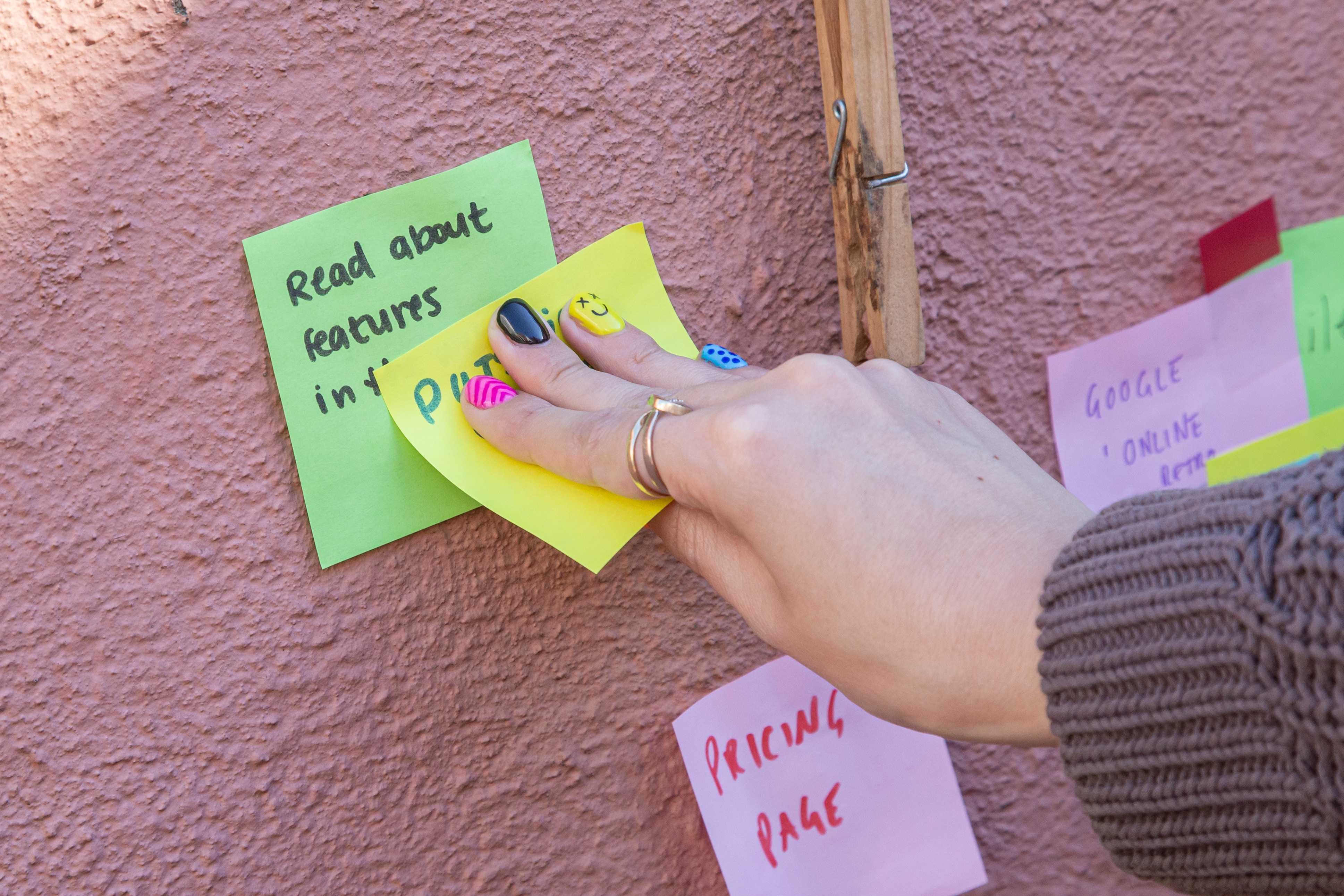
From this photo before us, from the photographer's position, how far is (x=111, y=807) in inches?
17.9

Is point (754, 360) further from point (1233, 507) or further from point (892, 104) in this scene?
point (1233, 507)

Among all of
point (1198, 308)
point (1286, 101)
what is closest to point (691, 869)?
point (1198, 308)

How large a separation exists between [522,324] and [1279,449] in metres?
0.58

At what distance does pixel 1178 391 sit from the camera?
2.35 feet

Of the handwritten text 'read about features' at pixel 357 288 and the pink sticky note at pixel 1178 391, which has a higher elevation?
the handwritten text 'read about features' at pixel 357 288

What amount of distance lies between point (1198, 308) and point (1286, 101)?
19 centimetres

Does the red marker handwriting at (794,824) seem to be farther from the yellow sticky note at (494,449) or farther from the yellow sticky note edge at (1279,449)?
the yellow sticky note edge at (1279,449)

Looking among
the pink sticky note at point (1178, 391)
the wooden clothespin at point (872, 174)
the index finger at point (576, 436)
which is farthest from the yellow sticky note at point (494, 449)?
the pink sticky note at point (1178, 391)

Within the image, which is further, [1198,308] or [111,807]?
[1198,308]

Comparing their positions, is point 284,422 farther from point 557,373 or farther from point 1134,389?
point 1134,389

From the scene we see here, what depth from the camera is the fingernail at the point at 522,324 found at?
477 millimetres

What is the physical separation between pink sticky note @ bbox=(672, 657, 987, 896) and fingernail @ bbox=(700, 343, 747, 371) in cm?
20

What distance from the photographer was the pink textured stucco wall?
44 cm

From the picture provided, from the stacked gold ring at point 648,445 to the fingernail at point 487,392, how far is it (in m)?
0.09
